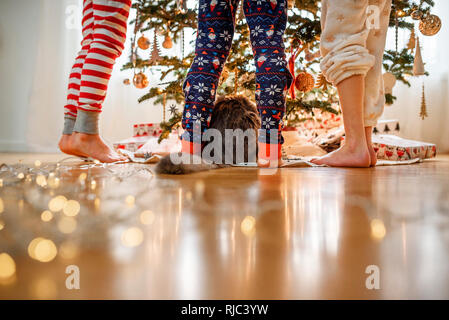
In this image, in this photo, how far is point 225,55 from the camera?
0.98 m

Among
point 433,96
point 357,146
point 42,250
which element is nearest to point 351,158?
point 357,146

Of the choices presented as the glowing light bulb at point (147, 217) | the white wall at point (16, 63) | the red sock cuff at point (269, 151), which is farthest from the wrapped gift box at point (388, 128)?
the white wall at point (16, 63)

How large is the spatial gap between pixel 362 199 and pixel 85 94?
1.04 m

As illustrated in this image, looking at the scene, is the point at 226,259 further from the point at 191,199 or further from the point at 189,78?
the point at 189,78

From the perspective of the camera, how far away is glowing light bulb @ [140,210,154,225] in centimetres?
32

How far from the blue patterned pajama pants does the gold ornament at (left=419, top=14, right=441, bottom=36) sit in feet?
3.70

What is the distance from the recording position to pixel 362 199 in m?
0.46

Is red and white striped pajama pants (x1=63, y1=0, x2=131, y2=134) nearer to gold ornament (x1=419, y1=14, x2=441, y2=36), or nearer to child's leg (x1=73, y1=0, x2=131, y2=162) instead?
child's leg (x1=73, y1=0, x2=131, y2=162)

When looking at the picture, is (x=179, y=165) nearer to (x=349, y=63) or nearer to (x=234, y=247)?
(x=234, y=247)

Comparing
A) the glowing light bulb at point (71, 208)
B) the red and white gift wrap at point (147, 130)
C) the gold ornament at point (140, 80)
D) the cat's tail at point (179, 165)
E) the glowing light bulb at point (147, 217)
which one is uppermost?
the gold ornament at point (140, 80)

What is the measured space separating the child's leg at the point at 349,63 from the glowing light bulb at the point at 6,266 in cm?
105

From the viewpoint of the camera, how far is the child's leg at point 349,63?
3.35 ft

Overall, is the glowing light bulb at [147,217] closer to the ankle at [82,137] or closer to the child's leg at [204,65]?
the child's leg at [204,65]
